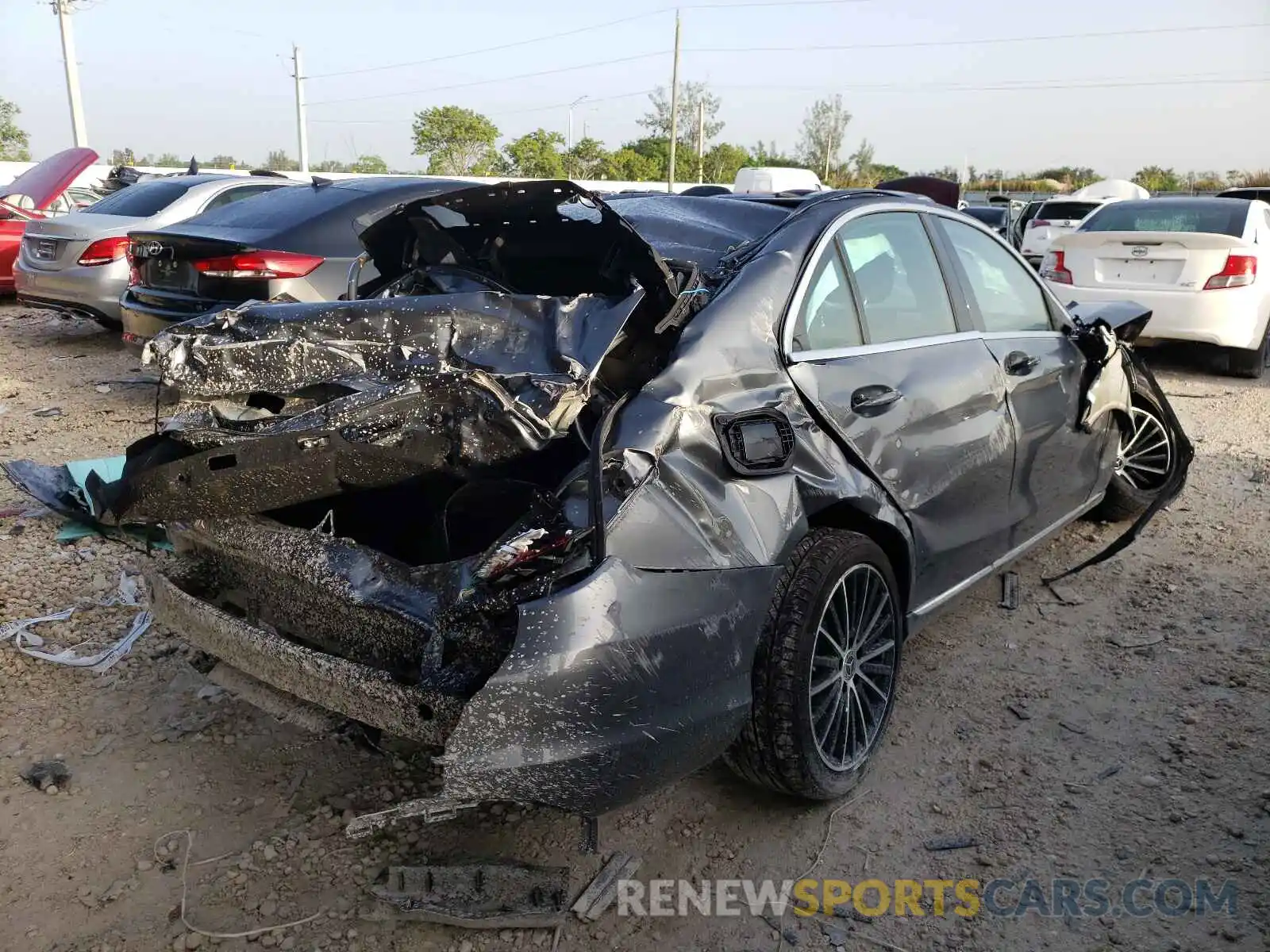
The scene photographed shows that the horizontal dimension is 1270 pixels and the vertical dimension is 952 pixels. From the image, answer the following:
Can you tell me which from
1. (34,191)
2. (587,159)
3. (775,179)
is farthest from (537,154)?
(34,191)

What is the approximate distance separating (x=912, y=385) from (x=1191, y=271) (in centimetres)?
684

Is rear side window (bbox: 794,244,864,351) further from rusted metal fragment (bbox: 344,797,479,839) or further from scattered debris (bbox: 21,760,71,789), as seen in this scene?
scattered debris (bbox: 21,760,71,789)

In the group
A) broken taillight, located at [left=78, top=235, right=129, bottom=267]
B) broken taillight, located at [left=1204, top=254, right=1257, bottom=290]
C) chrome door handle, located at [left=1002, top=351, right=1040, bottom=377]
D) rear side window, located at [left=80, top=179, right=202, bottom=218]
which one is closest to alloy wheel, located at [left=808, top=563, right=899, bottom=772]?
chrome door handle, located at [left=1002, top=351, right=1040, bottom=377]

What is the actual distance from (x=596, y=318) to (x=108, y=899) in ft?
6.37

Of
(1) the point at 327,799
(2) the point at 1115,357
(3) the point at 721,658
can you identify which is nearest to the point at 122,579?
(1) the point at 327,799

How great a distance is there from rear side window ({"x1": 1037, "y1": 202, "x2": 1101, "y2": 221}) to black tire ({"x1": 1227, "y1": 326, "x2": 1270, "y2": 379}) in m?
9.04

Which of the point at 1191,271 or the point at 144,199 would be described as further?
the point at 144,199

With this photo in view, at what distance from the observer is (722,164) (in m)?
51.8

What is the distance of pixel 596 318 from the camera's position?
260 centimetres

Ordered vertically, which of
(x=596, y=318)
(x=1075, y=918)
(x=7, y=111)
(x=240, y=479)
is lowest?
(x=1075, y=918)

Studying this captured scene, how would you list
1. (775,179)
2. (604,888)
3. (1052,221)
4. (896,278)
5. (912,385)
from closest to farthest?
(604,888), (912,385), (896,278), (1052,221), (775,179)

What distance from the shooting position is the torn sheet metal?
3641 mm

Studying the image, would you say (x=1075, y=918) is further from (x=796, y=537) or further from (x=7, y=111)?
(x=7, y=111)

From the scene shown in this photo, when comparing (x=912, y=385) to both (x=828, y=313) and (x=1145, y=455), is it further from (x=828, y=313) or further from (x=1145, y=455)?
(x=1145, y=455)
